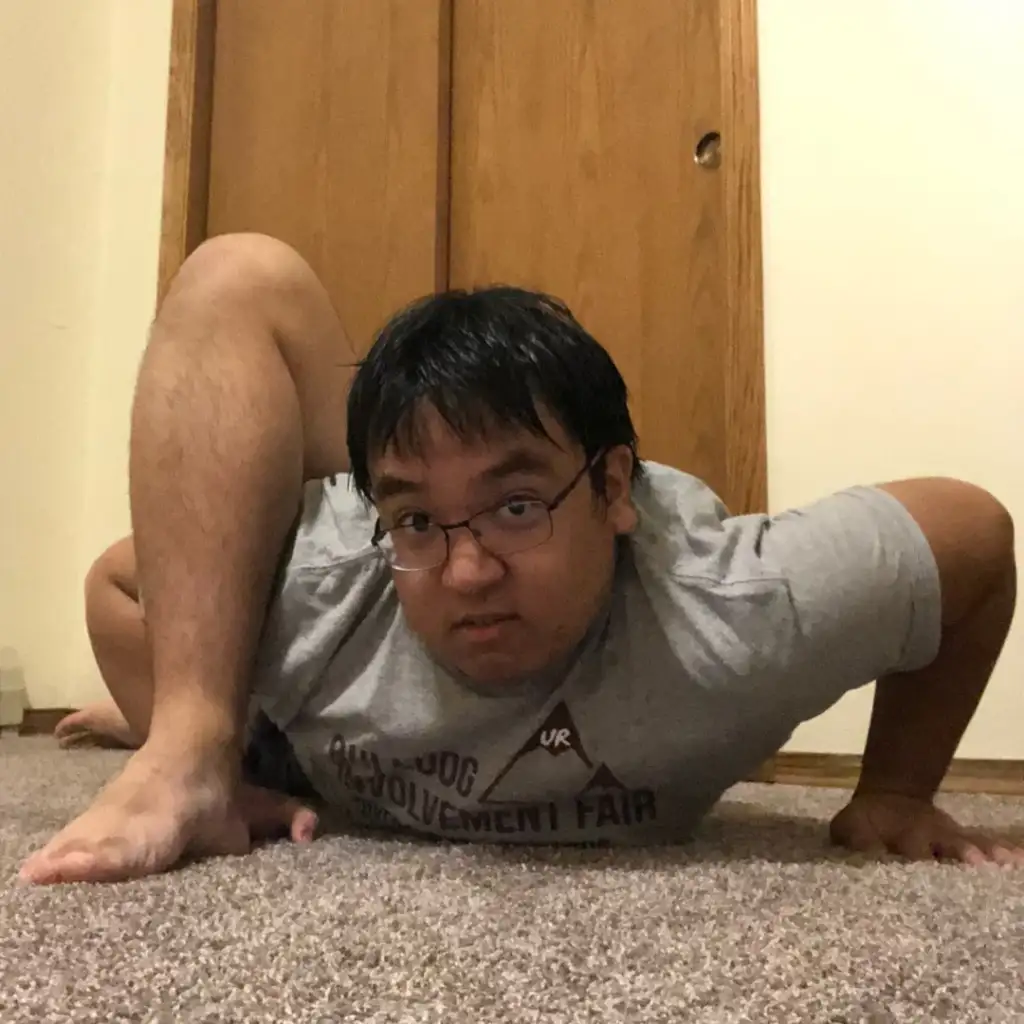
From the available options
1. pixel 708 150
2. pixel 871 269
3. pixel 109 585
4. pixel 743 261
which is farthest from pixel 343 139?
pixel 109 585

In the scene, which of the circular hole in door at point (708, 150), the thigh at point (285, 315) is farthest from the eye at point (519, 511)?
the circular hole in door at point (708, 150)

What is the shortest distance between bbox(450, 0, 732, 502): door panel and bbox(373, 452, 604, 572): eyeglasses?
97 cm

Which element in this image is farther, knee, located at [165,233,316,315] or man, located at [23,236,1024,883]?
knee, located at [165,233,316,315]

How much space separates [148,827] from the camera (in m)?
0.58

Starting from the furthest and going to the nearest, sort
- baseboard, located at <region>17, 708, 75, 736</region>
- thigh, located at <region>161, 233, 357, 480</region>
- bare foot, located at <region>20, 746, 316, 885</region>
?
baseboard, located at <region>17, 708, 75, 736</region>, thigh, located at <region>161, 233, 357, 480</region>, bare foot, located at <region>20, 746, 316, 885</region>

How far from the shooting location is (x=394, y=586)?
0.71 metres

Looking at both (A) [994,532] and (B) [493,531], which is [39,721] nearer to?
(B) [493,531]

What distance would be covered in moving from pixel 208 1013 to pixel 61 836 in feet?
0.80

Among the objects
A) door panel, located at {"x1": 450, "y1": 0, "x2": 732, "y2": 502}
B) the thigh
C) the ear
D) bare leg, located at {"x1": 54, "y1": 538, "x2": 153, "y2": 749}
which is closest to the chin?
the ear

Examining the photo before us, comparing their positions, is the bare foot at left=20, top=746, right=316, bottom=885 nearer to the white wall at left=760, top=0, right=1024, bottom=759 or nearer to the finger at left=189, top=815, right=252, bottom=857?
the finger at left=189, top=815, right=252, bottom=857

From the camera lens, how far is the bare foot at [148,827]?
0.54 meters

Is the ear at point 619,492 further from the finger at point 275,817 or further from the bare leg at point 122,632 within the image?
the bare leg at point 122,632

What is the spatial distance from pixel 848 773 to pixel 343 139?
131 centimetres

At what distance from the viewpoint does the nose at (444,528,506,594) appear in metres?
0.62
